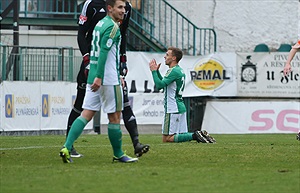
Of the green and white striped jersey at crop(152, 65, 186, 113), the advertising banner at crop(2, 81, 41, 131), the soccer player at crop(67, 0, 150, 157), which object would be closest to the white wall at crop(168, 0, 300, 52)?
the advertising banner at crop(2, 81, 41, 131)

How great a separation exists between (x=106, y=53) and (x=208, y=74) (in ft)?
52.5

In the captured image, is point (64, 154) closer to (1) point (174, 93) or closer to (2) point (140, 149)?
(2) point (140, 149)

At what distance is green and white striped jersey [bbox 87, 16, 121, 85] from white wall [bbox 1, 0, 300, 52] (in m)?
18.7

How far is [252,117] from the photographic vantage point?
80.4 ft

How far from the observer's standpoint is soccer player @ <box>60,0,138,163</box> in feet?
30.3

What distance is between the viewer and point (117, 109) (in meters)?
9.34

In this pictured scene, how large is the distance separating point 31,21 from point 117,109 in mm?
16721

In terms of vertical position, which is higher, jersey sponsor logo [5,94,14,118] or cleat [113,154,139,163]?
cleat [113,154,139,163]

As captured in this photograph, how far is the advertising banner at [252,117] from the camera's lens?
24.2 m

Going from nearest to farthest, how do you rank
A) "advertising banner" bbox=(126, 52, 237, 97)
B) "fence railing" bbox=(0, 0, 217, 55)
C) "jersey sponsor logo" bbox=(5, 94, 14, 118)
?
"jersey sponsor logo" bbox=(5, 94, 14, 118)
"advertising banner" bbox=(126, 52, 237, 97)
"fence railing" bbox=(0, 0, 217, 55)

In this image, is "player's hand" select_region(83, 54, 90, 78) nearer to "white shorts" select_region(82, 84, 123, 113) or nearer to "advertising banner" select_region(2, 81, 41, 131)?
"white shorts" select_region(82, 84, 123, 113)

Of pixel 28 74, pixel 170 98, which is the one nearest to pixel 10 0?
pixel 28 74

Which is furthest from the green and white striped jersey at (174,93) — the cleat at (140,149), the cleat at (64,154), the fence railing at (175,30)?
the fence railing at (175,30)

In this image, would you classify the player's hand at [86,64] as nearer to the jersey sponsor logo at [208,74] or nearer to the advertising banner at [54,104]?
the advertising banner at [54,104]
